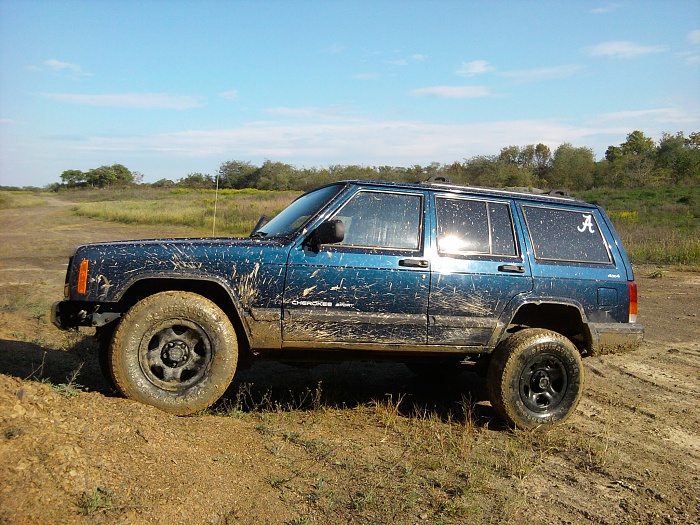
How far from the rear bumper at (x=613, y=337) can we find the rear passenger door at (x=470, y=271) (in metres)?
0.77

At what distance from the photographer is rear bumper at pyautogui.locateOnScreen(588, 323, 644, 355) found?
5.10 meters

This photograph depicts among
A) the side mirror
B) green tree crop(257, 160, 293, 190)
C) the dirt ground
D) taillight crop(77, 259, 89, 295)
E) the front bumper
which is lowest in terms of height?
the dirt ground

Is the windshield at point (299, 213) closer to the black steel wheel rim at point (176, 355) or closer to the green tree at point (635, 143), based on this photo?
the black steel wheel rim at point (176, 355)

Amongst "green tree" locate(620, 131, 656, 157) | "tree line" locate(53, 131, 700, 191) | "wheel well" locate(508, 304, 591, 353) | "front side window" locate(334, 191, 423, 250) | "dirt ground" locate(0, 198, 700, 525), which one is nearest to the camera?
"dirt ground" locate(0, 198, 700, 525)

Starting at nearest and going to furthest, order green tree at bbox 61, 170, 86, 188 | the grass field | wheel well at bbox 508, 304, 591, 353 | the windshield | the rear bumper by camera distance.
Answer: the windshield
the rear bumper
wheel well at bbox 508, 304, 591, 353
the grass field
green tree at bbox 61, 170, 86, 188

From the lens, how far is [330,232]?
443cm

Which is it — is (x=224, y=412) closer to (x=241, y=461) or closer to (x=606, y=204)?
(x=241, y=461)

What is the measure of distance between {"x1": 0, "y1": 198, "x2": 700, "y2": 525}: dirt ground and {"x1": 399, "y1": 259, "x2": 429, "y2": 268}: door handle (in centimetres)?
131

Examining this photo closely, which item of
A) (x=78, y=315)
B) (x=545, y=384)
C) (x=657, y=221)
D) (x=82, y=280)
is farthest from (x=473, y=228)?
(x=657, y=221)

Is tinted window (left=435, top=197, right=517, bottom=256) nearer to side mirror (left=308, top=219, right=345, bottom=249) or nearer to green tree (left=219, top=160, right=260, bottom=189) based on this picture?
side mirror (left=308, top=219, right=345, bottom=249)

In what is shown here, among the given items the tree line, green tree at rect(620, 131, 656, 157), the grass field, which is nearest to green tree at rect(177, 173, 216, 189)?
the tree line

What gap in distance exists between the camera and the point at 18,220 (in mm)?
30719

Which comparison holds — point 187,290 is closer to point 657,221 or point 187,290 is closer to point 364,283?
point 364,283

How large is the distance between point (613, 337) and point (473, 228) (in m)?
1.56
